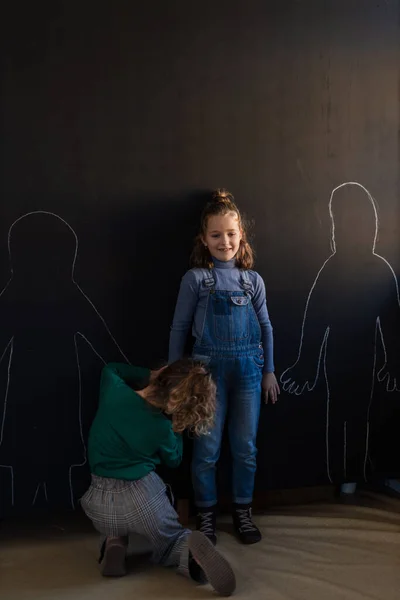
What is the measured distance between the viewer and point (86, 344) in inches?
92.4

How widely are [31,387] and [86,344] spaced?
0.23m

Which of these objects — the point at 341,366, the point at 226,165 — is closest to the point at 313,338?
the point at 341,366

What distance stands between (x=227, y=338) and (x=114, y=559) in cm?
78

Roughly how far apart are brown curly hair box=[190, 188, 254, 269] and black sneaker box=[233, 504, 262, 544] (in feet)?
2.79

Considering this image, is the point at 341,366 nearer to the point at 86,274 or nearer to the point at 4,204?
the point at 86,274

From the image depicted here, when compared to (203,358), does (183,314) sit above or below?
above

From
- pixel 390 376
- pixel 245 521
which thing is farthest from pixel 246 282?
pixel 245 521

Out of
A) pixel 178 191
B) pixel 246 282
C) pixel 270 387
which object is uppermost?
pixel 178 191

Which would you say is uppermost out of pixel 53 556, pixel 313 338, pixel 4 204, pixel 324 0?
pixel 324 0

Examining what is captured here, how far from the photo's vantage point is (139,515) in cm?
212

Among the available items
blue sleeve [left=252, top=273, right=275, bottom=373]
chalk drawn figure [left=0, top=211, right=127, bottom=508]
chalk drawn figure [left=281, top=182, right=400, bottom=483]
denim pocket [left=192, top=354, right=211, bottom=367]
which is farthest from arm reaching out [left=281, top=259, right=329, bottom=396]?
chalk drawn figure [left=0, top=211, right=127, bottom=508]

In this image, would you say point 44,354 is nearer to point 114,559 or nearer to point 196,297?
point 196,297

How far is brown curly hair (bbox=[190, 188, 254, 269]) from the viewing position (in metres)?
2.33

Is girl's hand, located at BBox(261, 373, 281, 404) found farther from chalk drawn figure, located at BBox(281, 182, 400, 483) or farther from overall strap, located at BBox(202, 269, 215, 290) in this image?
overall strap, located at BBox(202, 269, 215, 290)
